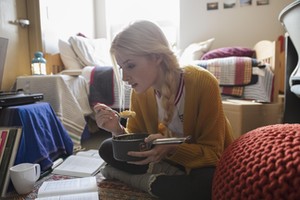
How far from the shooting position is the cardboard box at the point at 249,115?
55.8 inches

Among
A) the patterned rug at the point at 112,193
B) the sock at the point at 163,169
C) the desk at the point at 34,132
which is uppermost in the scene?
the desk at the point at 34,132

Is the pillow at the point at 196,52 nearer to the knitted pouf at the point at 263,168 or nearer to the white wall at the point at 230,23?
the white wall at the point at 230,23

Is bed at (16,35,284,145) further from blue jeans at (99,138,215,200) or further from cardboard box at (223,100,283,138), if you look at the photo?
blue jeans at (99,138,215,200)

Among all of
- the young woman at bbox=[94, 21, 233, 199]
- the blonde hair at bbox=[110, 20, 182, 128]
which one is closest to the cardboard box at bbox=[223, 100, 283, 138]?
the young woman at bbox=[94, 21, 233, 199]

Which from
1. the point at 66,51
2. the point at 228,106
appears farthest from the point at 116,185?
Answer: the point at 66,51

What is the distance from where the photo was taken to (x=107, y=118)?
859 mm

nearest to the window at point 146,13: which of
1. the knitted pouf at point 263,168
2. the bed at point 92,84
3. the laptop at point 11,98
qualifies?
the bed at point 92,84

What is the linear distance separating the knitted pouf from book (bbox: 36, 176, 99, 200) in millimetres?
483

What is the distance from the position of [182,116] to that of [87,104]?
41.9 inches

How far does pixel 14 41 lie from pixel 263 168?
1.83m

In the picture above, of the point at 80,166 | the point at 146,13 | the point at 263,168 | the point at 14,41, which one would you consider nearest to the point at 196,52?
the point at 146,13

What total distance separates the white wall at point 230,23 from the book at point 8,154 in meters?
2.29

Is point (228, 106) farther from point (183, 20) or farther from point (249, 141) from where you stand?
point (183, 20)

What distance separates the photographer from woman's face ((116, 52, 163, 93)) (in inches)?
30.3
